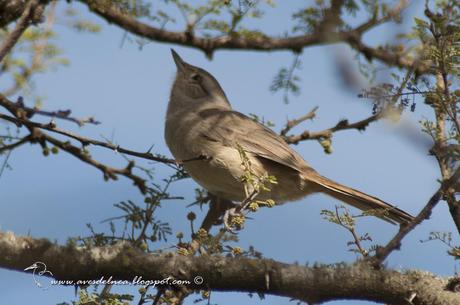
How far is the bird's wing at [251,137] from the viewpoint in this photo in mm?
6270

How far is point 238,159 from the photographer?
238 inches

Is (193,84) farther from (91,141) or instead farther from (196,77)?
(91,141)

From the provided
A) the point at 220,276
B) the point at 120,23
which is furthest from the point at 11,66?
the point at 220,276

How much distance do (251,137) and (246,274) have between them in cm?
303

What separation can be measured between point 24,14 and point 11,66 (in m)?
1.60

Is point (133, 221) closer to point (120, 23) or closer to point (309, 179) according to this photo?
point (120, 23)

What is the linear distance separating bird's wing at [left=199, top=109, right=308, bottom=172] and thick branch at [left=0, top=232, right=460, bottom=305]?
98.5 inches

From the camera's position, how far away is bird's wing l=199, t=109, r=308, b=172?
247 inches

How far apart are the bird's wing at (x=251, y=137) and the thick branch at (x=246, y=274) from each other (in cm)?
250

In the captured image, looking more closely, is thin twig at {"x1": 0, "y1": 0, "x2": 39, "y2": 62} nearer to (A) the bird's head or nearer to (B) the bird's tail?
(B) the bird's tail

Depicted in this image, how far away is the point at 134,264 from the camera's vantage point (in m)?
3.51

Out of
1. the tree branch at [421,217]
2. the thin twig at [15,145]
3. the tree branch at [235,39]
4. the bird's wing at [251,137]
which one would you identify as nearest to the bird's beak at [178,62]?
the bird's wing at [251,137]

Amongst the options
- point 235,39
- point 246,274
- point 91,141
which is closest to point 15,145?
point 91,141

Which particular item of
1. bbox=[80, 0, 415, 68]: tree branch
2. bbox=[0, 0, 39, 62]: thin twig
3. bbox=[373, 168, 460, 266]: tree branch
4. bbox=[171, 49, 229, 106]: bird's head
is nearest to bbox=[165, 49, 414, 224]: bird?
bbox=[171, 49, 229, 106]: bird's head
